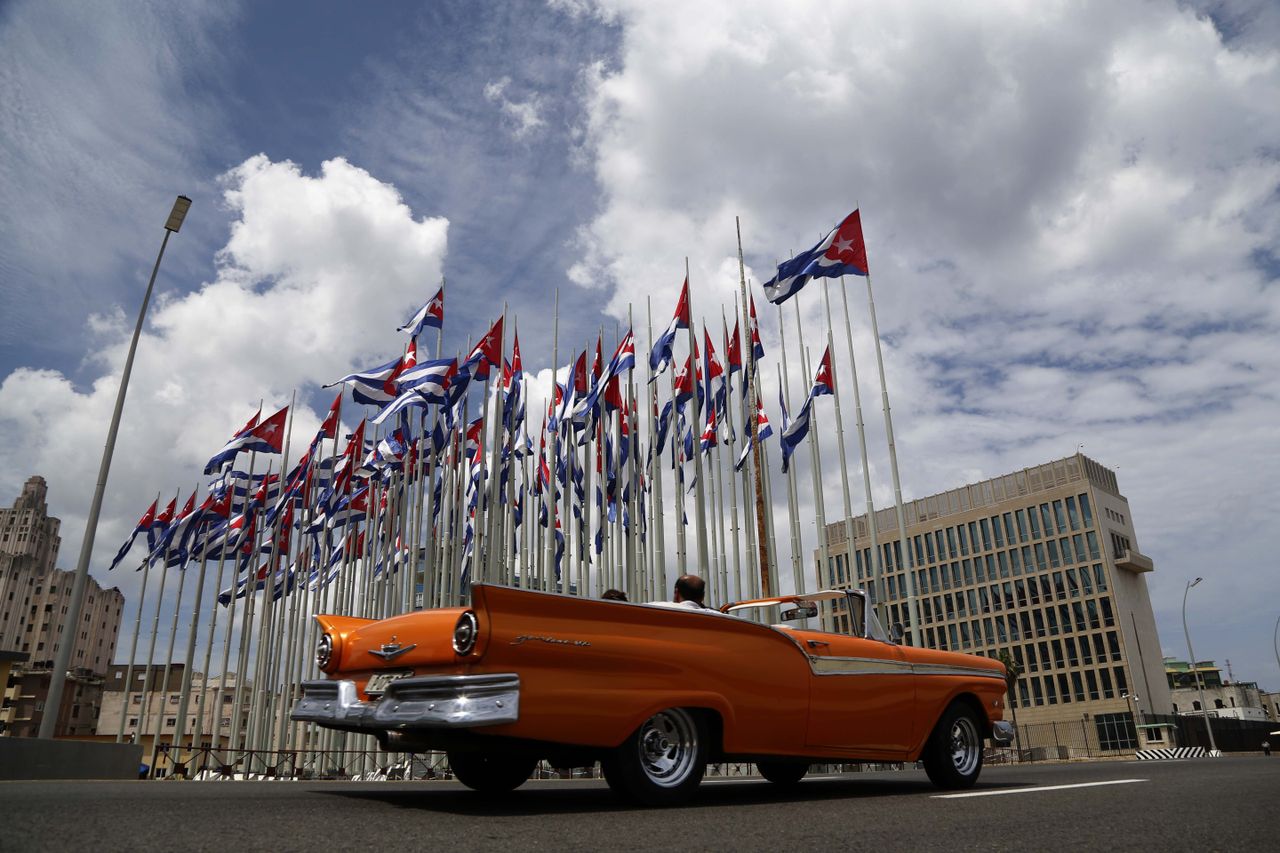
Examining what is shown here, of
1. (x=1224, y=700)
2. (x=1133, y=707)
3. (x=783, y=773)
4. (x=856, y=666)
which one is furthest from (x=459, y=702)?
(x=1224, y=700)

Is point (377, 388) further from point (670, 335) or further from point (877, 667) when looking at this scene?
point (877, 667)

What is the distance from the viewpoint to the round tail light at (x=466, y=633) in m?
4.69

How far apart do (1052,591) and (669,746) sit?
7753 cm

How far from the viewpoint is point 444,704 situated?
463 cm

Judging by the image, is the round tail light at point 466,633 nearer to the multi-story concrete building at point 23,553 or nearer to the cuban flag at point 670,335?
the cuban flag at point 670,335

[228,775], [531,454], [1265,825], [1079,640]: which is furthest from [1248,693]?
[1265,825]

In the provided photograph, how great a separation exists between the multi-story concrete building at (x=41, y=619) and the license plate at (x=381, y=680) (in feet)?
271

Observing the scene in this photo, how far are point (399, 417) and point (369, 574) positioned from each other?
282 inches

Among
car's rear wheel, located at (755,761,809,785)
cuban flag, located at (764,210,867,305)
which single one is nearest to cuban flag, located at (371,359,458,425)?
cuban flag, located at (764,210,867,305)

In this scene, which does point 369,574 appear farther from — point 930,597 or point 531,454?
point 930,597

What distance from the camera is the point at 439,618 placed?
5090mm

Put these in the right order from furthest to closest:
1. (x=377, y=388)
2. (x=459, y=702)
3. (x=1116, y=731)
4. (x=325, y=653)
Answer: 1. (x=1116, y=731)
2. (x=377, y=388)
3. (x=325, y=653)
4. (x=459, y=702)

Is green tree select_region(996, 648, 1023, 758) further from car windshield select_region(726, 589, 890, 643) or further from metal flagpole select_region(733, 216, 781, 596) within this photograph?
car windshield select_region(726, 589, 890, 643)

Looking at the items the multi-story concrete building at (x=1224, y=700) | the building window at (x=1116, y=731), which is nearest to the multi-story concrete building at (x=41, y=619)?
the building window at (x=1116, y=731)
